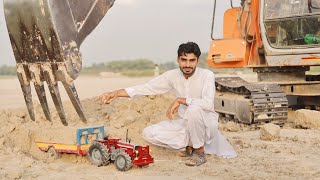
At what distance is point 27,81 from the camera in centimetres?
491

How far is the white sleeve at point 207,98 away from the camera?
16.3 ft

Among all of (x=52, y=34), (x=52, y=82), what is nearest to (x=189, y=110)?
(x=52, y=82)

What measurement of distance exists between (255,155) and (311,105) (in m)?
3.81

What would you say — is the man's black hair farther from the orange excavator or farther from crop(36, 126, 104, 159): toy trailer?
the orange excavator

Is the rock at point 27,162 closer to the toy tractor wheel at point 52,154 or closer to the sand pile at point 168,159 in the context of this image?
the sand pile at point 168,159

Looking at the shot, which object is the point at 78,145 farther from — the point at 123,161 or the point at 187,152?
the point at 187,152

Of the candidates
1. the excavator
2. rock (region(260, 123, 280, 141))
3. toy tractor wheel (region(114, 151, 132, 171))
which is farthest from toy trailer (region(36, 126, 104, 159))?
rock (region(260, 123, 280, 141))

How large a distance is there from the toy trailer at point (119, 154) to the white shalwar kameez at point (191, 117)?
56cm

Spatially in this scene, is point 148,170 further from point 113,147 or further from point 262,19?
point 262,19

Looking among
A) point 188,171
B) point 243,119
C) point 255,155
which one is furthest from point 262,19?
point 188,171

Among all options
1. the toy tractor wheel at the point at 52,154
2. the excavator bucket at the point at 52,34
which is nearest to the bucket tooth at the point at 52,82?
the excavator bucket at the point at 52,34

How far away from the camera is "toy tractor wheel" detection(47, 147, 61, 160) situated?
532cm

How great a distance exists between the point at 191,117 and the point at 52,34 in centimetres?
158

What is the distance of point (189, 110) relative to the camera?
4969mm
